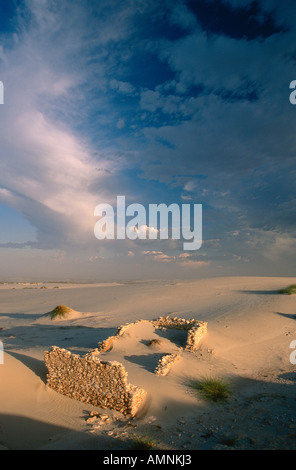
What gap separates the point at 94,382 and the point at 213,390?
134 inches

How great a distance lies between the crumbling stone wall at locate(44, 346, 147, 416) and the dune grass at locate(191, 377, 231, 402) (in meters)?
1.81

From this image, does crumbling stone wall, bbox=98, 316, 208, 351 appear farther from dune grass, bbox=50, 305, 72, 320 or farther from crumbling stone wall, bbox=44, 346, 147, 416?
dune grass, bbox=50, 305, 72, 320

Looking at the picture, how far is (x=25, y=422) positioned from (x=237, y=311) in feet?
46.6

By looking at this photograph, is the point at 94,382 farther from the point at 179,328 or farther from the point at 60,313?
the point at 60,313

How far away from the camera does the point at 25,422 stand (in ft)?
18.6

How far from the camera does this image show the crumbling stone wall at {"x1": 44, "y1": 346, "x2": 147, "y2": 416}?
6.29 meters

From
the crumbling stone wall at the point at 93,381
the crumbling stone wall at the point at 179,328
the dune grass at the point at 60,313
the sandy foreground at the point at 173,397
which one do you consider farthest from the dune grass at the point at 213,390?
the dune grass at the point at 60,313

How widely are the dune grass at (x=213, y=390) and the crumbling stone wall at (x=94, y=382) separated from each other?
1807 mm

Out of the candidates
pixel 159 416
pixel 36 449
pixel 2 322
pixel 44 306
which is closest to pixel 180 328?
pixel 159 416

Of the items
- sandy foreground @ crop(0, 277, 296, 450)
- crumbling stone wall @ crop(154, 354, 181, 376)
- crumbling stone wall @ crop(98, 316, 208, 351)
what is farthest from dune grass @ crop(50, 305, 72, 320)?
crumbling stone wall @ crop(154, 354, 181, 376)

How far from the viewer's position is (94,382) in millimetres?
6547

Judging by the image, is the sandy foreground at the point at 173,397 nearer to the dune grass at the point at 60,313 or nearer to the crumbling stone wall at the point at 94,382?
the crumbling stone wall at the point at 94,382
